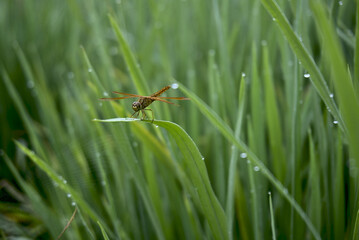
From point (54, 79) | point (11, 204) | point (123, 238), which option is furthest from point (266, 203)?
point (54, 79)

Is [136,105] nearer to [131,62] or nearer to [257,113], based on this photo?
[131,62]

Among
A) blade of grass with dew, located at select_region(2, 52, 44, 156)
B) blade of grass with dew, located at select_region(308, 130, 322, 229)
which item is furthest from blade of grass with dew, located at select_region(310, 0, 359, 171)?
blade of grass with dew, located at select_region(2, 52, 44, 156)

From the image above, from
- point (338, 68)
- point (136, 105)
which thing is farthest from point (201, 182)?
point (338, 68)

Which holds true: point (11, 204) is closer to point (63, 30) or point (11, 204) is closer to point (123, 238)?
point (123, 238)

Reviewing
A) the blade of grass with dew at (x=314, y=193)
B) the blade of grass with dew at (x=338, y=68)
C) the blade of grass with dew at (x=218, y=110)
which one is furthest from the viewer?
the blade of grass with dew at (x=218, y=110)

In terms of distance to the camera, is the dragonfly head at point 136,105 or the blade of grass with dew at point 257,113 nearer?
the dragonfly head at point 136,105

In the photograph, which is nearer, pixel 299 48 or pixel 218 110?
pixel 299 48

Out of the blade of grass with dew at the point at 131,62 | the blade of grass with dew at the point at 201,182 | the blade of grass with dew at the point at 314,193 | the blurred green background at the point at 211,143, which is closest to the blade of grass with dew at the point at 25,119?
the blurred green background at the point at 211,143

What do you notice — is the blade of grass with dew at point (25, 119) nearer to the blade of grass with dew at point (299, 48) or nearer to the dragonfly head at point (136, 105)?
the dragonfly head at point (136, 105)

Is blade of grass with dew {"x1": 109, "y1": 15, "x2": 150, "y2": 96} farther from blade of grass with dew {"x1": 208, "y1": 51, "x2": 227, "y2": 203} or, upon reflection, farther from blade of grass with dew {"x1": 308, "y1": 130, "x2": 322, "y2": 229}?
blade of grass with dew {"x1": 308, "y1": 130, "x2": 322, "y2": 229}
